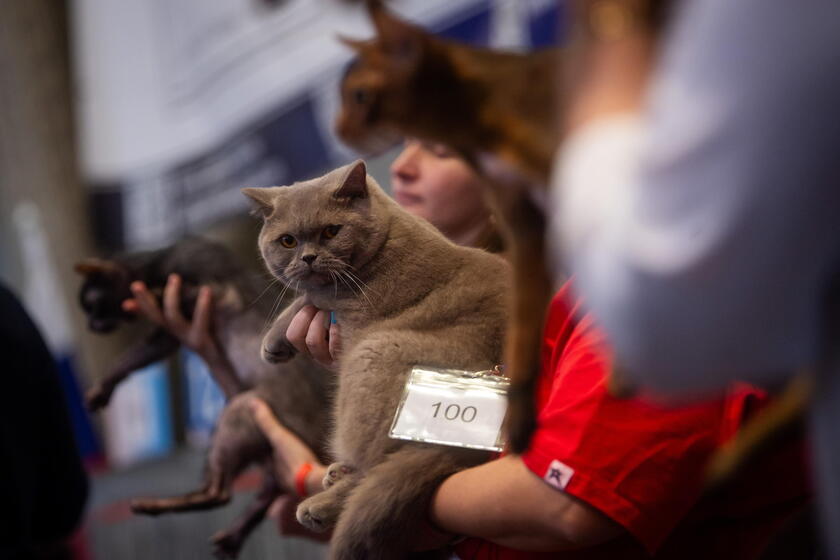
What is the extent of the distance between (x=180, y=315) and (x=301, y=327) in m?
0.71

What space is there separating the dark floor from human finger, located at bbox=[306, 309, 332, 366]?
919 mm

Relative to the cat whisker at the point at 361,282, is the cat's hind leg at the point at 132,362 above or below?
below

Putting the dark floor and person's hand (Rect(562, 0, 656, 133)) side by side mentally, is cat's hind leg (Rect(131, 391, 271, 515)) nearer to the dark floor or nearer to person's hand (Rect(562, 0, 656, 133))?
the dark floor

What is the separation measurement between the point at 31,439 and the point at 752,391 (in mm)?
1704

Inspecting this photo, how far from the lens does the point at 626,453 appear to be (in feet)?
3.50

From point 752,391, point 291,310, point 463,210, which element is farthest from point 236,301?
point 752,391

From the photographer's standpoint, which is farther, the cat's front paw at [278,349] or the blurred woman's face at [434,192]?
the cat's front paw at [278,349]

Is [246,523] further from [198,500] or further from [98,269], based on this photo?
[98,269]

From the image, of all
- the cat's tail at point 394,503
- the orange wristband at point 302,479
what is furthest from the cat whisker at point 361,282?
the orange wristband at point 302,479

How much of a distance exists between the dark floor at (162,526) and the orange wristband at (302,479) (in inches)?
24.9

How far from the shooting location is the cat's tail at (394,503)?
1158 millimetres

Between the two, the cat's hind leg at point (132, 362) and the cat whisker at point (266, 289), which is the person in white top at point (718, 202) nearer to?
the cat whisker at point (266, 289)

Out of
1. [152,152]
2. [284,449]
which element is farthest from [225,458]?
[152,152]

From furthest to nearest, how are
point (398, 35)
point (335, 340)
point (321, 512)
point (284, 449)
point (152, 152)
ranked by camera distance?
1. point (152, 152)
2. point (284, 449)
3. point (335, 340)
4. point (321, 512)
5. point (398, 35)
